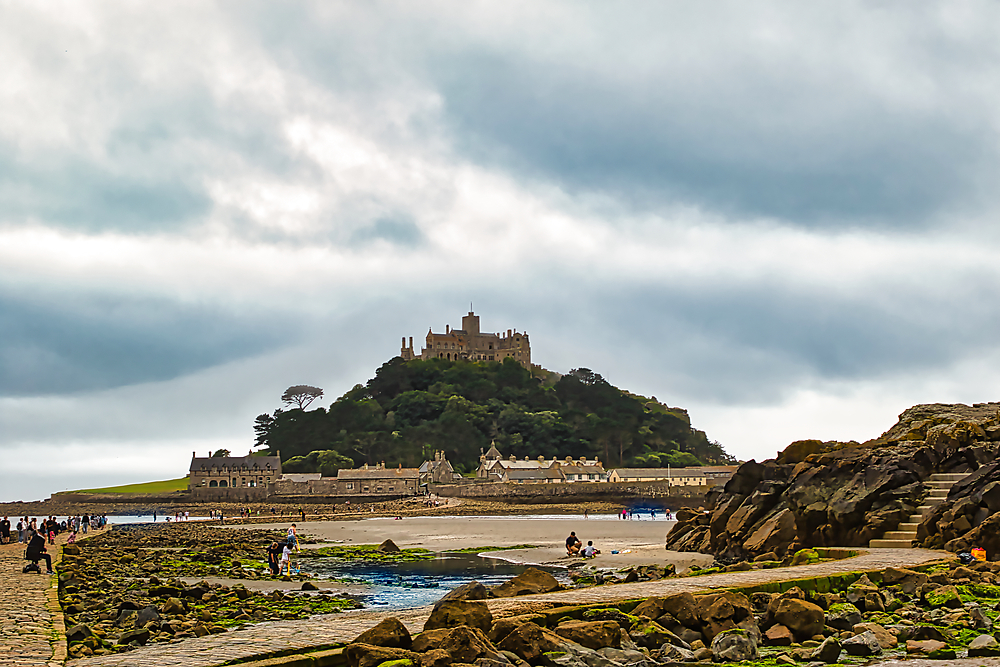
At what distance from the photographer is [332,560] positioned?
27906 mm

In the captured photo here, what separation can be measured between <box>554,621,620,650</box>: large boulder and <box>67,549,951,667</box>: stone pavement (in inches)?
27.4

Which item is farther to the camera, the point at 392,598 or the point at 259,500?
the point at 259,500

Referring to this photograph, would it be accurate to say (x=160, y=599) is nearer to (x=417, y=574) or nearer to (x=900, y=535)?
(x=417, y=574)

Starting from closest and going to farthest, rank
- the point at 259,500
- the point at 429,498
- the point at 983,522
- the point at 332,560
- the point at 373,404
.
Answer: the point at 983,522
the point at 332,560
the point at 429,498
the point at 259,500
the point at 373,404

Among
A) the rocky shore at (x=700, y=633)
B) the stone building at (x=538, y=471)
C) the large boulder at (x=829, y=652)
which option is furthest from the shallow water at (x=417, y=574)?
the stone building at (x=538, y=471)

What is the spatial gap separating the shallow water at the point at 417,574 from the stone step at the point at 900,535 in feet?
22.8

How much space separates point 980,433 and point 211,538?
33085mm

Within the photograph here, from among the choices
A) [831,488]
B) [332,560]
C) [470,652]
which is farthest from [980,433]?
[332,560]

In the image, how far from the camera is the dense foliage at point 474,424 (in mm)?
112875

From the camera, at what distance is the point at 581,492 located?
3438 inches

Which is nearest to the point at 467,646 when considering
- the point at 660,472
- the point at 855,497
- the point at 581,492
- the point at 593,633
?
the point at 593,633

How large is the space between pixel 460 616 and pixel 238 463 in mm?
103834

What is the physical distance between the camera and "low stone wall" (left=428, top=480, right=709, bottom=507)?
82.8 m

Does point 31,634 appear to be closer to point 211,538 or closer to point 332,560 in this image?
point 332,560
